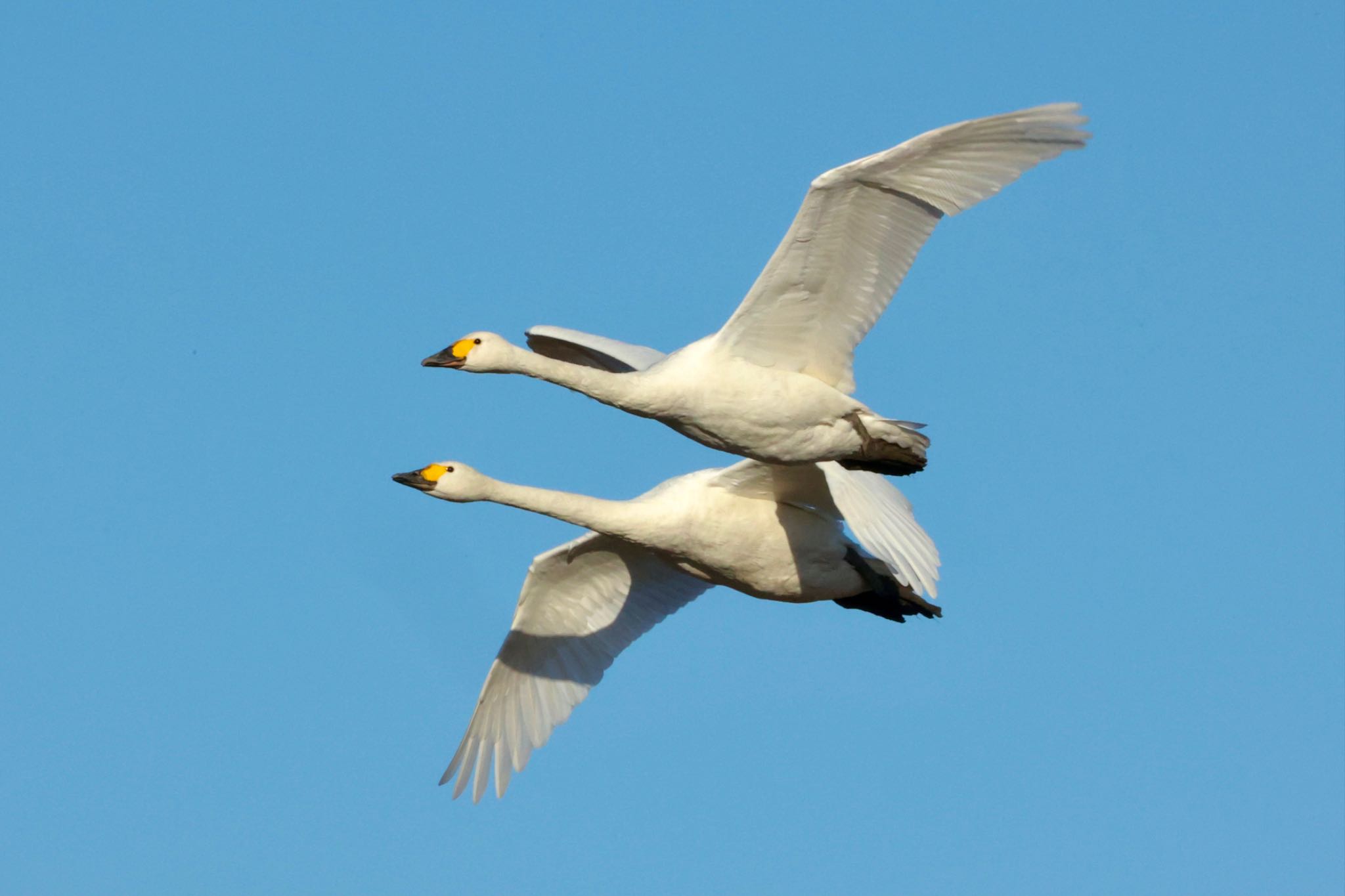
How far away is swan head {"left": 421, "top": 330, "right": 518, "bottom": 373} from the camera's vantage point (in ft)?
56.5

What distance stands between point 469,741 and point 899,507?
496 cm

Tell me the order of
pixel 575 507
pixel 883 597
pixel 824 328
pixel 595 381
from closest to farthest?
pixel 595 381 → pixel 824 328 → pixel 575 507 → pixel 883 597

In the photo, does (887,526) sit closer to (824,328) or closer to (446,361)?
(824,328)

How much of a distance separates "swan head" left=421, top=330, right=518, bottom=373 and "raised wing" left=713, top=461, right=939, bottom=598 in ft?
7.53

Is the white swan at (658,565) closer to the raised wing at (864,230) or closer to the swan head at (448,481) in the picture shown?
the swan head at (448,481)

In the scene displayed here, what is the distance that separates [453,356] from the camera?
1736 centimetres

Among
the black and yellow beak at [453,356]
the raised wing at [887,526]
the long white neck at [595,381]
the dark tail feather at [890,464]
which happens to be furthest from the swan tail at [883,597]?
the black and yellow beak at [453,356]

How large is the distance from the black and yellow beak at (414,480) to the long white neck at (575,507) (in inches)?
18.5

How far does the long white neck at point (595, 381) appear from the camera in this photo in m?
16.6

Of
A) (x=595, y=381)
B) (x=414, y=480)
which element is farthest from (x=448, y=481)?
(x=595, y=381)

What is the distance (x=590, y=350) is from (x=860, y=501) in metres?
3.53

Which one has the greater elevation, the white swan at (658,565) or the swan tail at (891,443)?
the swan tail at (891,443)

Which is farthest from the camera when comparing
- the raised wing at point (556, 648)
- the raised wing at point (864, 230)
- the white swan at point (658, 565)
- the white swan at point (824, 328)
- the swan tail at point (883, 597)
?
the raised wing at point (556, 648)

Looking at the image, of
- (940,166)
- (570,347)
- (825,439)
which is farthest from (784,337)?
(570,347)
